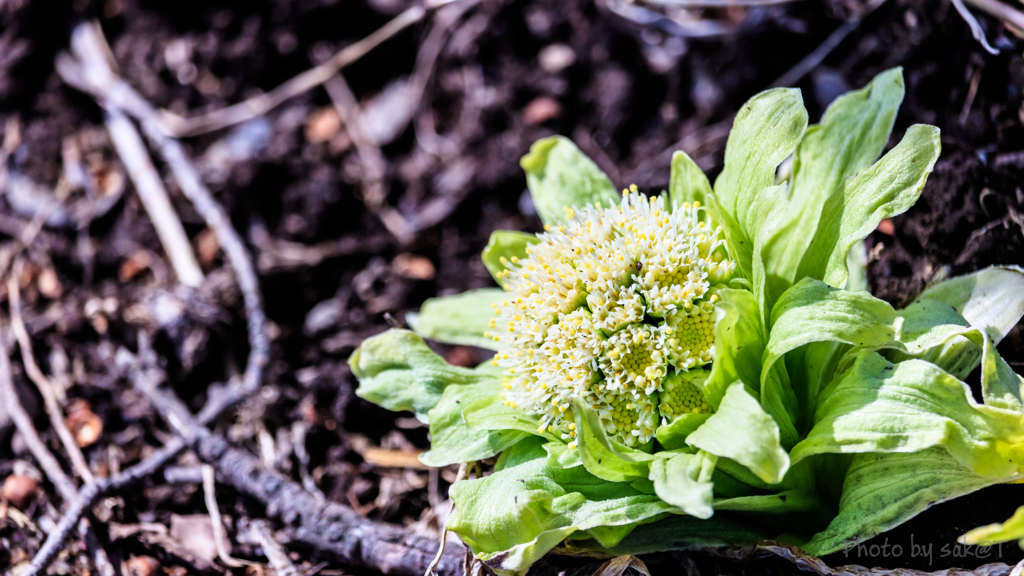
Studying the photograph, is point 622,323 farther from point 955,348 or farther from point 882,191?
point 955,348

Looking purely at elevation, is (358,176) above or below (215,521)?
above

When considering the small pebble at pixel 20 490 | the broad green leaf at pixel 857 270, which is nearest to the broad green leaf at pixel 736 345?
the broad green leaf at pixel 857 270

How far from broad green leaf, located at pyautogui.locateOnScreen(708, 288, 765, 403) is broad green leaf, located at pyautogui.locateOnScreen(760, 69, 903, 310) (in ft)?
0.52

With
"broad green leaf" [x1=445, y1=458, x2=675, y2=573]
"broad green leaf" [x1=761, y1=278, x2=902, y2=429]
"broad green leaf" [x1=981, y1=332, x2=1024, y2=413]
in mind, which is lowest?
"broad green leaf" [x1=981, y1=332, x2=1024, y2=413]

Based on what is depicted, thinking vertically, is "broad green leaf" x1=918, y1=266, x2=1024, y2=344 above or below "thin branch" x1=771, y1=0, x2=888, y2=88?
below

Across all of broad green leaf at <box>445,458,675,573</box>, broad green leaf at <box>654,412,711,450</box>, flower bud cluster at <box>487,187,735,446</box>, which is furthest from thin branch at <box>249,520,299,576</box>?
broad green leaf at <box>654,412,711,450</box>

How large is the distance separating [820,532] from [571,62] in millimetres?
2906

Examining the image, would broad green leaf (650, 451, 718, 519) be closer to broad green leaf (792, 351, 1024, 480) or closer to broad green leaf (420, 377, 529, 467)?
broad green leaf (792, 351, 1024, 480)

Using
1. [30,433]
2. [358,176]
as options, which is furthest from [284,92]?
[30,433]

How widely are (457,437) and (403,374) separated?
11.9 inches

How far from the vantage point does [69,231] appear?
3988 millimetres

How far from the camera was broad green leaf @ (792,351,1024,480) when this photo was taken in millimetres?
1729

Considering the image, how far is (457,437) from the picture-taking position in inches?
90.1

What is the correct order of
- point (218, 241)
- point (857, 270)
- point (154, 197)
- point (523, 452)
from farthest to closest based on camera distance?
point (154, 197) → point (218, 241) → point (857, 270) → point (523, 452)
